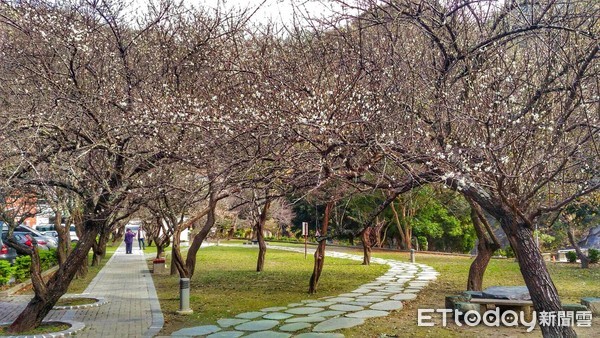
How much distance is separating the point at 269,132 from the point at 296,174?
788 millimetres

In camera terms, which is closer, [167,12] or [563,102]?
[563,102]

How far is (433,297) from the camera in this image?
37.2 feet

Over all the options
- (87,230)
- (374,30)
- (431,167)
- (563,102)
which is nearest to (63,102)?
(87,230)

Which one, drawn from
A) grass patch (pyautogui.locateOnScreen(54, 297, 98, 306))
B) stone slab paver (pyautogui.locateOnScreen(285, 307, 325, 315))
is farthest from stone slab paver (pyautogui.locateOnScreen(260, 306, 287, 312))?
grass patch (pyautogui.locateOnScreen(54, 297, 98, 306))

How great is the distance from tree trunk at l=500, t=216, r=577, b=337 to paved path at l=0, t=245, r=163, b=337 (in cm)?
528

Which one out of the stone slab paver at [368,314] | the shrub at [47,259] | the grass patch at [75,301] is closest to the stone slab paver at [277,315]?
the stone slab paver at [368,314]

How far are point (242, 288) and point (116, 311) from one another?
12.3ft

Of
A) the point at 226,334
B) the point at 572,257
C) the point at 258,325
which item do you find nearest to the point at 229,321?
the point at 258,325

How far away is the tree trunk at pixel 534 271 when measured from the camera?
5.16 meters

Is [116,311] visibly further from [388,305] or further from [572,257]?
[572,257]

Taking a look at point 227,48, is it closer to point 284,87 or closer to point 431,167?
point 284,87

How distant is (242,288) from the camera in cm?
1340

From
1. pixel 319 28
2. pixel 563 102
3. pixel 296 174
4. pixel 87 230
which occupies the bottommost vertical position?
pixel 87 230

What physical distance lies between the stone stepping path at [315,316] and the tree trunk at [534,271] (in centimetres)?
303
